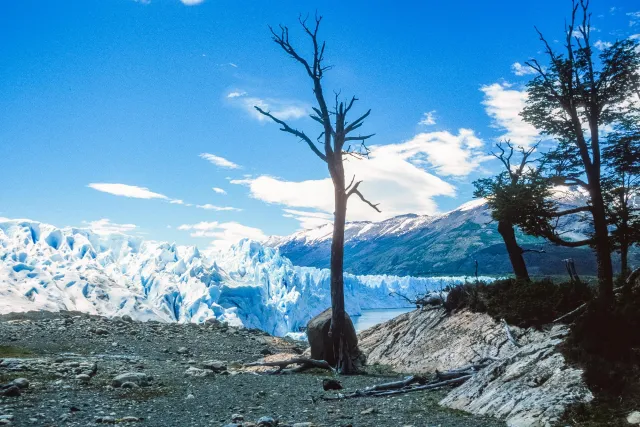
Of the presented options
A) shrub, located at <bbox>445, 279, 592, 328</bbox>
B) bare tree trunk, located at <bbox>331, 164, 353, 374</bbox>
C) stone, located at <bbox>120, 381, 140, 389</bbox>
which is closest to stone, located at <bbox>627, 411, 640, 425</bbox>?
shrub, located at <bbox>445, 279, 592, 328</bbox>

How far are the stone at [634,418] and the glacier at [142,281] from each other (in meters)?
41.6

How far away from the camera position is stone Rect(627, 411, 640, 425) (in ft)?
15.4

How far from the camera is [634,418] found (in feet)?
15.6

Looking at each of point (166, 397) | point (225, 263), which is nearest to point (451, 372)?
point (166, 397)

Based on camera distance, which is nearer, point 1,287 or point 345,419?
point 345,419

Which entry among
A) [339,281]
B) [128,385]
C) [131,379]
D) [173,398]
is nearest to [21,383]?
[128,385]

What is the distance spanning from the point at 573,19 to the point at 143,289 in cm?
5338

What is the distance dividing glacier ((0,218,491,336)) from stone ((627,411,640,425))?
4156 cm

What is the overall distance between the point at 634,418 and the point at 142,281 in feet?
189

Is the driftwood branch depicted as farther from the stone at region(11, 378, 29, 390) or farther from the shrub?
the stone at region(11, 378, 29, 390)

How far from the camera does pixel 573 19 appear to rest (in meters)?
10.2

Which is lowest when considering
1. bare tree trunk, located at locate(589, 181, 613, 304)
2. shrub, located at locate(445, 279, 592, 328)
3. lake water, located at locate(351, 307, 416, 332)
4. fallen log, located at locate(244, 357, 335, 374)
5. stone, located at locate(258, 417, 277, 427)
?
lake water, located at locate(351, 307, 416, 332)

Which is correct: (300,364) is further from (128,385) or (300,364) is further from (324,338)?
(128,385)

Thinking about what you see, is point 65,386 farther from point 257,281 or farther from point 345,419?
point 257,281
